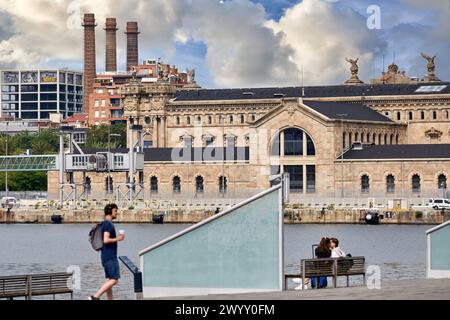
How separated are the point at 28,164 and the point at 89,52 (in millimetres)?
83474

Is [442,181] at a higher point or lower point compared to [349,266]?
Result: higher

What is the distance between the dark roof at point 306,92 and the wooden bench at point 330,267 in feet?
290

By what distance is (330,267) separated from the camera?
28.2 meters

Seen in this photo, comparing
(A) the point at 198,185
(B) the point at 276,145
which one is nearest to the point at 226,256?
(B) the point at 276,145

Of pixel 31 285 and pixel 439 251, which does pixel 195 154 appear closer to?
pixel 439 251

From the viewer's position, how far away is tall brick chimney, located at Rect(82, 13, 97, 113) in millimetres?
186375

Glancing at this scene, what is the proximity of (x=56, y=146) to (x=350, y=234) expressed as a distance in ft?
290

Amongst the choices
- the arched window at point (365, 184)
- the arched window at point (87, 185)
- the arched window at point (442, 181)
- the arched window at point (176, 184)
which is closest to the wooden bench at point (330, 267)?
the arched window at point (442, 181)

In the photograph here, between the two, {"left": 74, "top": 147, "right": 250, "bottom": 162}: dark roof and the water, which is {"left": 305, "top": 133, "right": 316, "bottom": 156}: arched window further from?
the water

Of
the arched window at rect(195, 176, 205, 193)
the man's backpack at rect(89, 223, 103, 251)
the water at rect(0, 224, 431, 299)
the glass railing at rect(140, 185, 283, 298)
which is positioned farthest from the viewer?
the arched window at rect(195, 176, 205, 193)

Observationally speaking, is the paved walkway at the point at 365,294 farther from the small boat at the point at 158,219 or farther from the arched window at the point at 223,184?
the arched window at the point at 223,184

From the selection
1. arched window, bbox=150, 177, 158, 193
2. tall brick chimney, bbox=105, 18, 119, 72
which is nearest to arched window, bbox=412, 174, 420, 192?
arched window, bbox=150, 177, 158, 193

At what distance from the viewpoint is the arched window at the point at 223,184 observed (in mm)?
101938

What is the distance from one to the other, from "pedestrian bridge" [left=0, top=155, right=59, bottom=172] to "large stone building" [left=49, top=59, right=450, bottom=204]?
230cm
